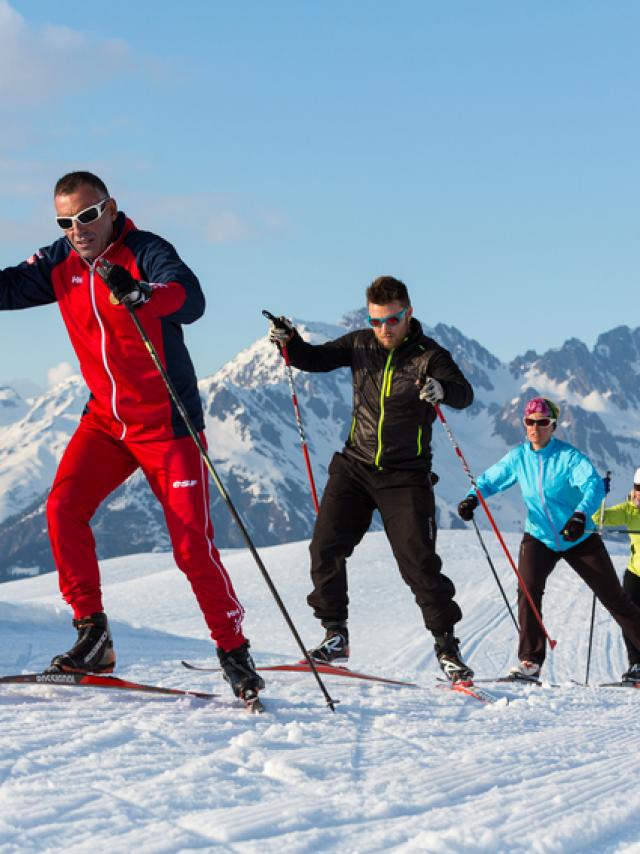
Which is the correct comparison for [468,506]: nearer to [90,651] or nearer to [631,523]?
[631,523]

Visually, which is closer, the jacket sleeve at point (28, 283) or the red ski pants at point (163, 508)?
the red ski pants at point (163, 508)

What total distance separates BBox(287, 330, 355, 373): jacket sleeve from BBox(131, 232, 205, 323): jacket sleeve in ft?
5.60

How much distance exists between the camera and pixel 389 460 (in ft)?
19.9

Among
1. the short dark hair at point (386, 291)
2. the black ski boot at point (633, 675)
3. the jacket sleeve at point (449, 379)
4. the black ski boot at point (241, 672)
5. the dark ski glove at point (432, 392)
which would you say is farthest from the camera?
the black ski boot at point (633, 675)

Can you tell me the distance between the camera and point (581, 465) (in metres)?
7.80

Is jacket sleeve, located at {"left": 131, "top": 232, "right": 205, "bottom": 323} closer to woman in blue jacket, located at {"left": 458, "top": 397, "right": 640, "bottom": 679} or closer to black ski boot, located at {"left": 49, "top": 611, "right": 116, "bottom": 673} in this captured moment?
black ski boot, located at {"left": 49, "top": 611, "right": 116, "bottom": 673}

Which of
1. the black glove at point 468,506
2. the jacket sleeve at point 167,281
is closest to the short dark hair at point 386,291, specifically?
the jacket sleeve at point 167,281

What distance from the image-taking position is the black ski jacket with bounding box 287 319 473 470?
6.01m

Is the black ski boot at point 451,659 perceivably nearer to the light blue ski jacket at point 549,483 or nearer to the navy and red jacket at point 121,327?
the light blue ski jacket at point 549,483

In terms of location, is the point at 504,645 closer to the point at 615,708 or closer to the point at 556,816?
the point at 615,708

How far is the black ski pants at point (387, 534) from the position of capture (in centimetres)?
599

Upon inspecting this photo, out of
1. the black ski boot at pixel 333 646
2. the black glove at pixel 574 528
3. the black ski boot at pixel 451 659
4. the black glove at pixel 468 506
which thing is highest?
the black glove at pixel 468 506

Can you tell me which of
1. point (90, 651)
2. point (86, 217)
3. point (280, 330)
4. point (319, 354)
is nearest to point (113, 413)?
point (86, 217)

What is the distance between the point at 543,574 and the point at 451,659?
214cm
